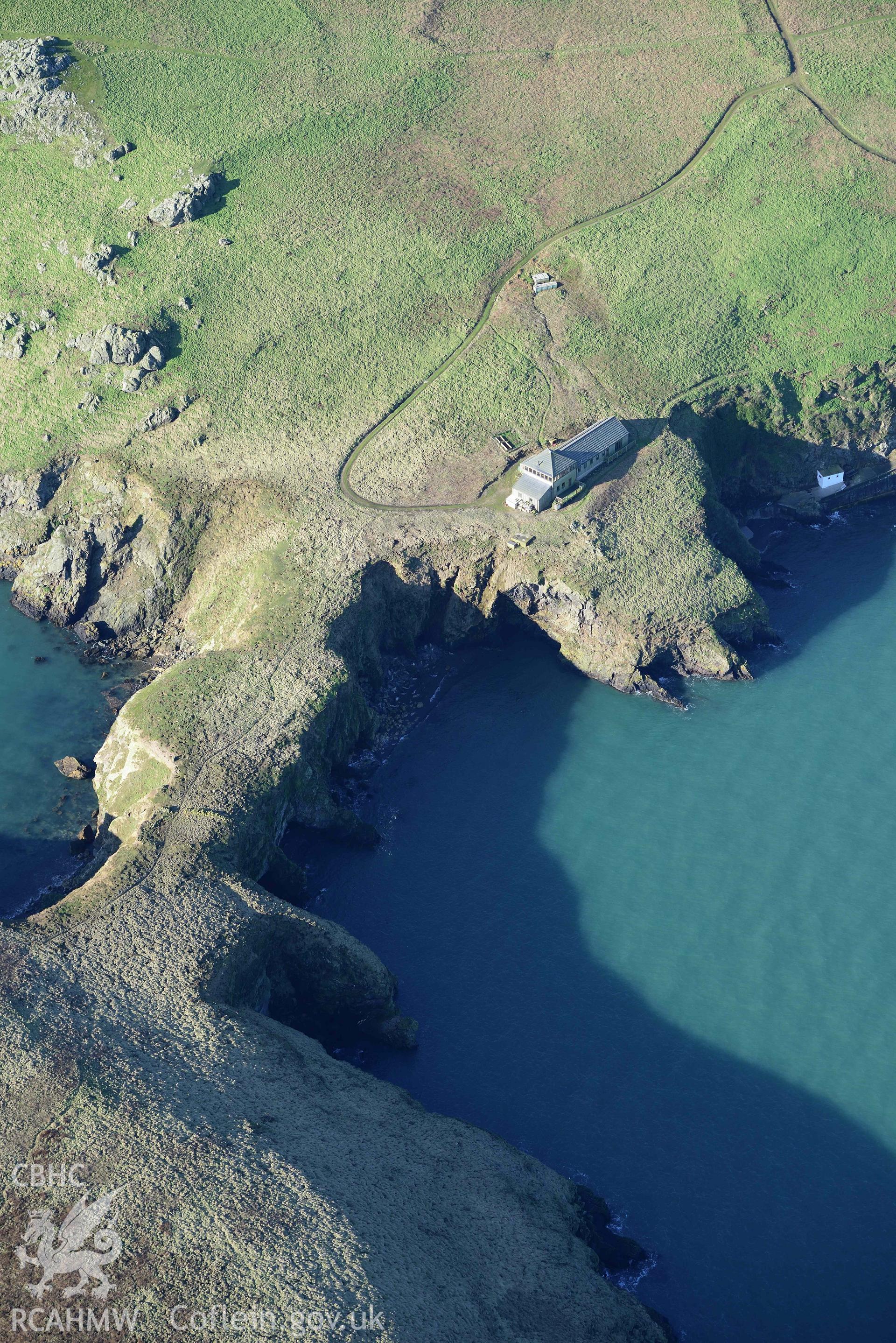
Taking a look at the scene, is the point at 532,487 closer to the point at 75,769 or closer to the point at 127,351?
the point at 127,351

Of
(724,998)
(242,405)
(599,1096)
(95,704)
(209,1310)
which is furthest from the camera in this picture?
(242,405)

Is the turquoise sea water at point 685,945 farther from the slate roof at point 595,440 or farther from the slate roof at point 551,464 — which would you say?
the slate roof at point 595,440

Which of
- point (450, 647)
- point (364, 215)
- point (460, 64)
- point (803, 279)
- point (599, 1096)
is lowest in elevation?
point (599, 1096)

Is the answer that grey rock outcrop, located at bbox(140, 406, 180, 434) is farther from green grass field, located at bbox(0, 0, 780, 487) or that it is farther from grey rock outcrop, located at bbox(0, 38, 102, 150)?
grey rock outcrop, located at bbox(0, 38, 102, 150)

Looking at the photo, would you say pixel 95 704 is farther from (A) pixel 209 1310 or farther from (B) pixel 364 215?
(B) pixel 364 215

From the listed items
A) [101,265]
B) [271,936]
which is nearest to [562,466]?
[271,936]

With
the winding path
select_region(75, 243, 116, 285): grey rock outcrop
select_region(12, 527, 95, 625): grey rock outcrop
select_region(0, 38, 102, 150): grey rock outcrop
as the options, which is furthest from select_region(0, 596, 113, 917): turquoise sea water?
select_region(0, 38, 102, 150): grey rock outcrop

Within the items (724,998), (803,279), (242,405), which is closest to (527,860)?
(724,998)
